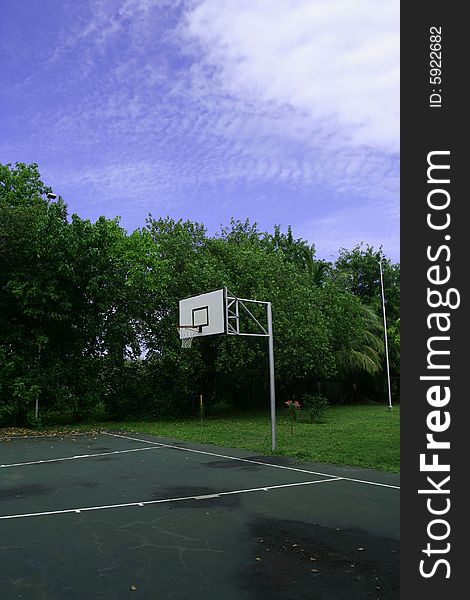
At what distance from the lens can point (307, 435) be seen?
43.0 ft

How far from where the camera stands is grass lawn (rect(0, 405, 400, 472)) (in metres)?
9.85

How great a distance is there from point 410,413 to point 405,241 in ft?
3.40

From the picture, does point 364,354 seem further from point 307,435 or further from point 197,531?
point 197,531

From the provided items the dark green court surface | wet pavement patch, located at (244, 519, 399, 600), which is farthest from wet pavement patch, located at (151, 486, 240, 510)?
wet pavement patch, located at (244, 519, 399, 600)

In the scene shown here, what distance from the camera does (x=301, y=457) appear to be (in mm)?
9805

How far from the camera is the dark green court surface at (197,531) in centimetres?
402

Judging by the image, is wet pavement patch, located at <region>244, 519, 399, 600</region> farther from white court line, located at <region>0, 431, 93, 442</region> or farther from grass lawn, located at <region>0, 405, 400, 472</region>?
white court line, located at <region>0, 431, 93, 442</region>

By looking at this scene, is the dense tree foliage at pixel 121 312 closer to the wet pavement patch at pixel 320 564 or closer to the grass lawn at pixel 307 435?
the grass lawn at pixel 307 435

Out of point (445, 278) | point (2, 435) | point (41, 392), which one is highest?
point (445, 278)

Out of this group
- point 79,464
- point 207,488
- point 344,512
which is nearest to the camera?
point 344,512

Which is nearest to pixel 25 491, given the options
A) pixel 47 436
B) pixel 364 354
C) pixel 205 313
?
pixel 205 313

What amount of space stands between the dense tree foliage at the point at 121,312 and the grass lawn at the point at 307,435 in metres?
1.24

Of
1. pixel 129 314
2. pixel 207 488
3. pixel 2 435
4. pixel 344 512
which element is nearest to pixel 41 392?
pixel 2 435

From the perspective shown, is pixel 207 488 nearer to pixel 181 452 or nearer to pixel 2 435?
pixel 181 452
